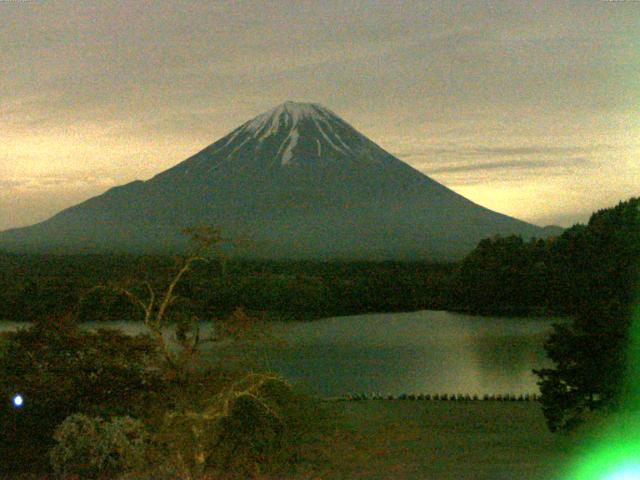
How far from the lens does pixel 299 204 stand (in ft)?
193

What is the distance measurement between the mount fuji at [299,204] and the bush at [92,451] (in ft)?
148

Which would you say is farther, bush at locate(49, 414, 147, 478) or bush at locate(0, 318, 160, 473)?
bush at locate(0, 318, 160, 473)

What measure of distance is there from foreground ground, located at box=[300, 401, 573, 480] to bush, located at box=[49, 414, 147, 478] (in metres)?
1.34

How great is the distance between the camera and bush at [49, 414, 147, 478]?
6332mm

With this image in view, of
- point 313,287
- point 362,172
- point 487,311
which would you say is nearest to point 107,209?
point 362,172

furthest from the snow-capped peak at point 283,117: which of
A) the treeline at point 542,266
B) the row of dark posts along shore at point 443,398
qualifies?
the row of dark posts along shore at point 443,398

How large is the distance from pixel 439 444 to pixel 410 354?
29.4 feet

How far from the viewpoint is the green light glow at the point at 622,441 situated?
6.62m

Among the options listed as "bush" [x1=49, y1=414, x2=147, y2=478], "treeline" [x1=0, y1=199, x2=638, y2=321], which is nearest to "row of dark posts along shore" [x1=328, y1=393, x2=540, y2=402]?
"bush" [x1=49, y1=414, x2=147, y2=478]

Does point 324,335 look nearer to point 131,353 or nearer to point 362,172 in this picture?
point 131,353

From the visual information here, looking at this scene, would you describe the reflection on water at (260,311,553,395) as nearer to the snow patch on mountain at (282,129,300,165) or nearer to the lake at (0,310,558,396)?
the lake at (0,310,558,396)

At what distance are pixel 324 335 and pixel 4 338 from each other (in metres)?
12.3

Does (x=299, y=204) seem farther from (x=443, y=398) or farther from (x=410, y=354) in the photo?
(x=443, y=398)

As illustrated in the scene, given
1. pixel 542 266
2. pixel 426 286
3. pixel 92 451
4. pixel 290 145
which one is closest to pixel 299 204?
pixel 290 145
